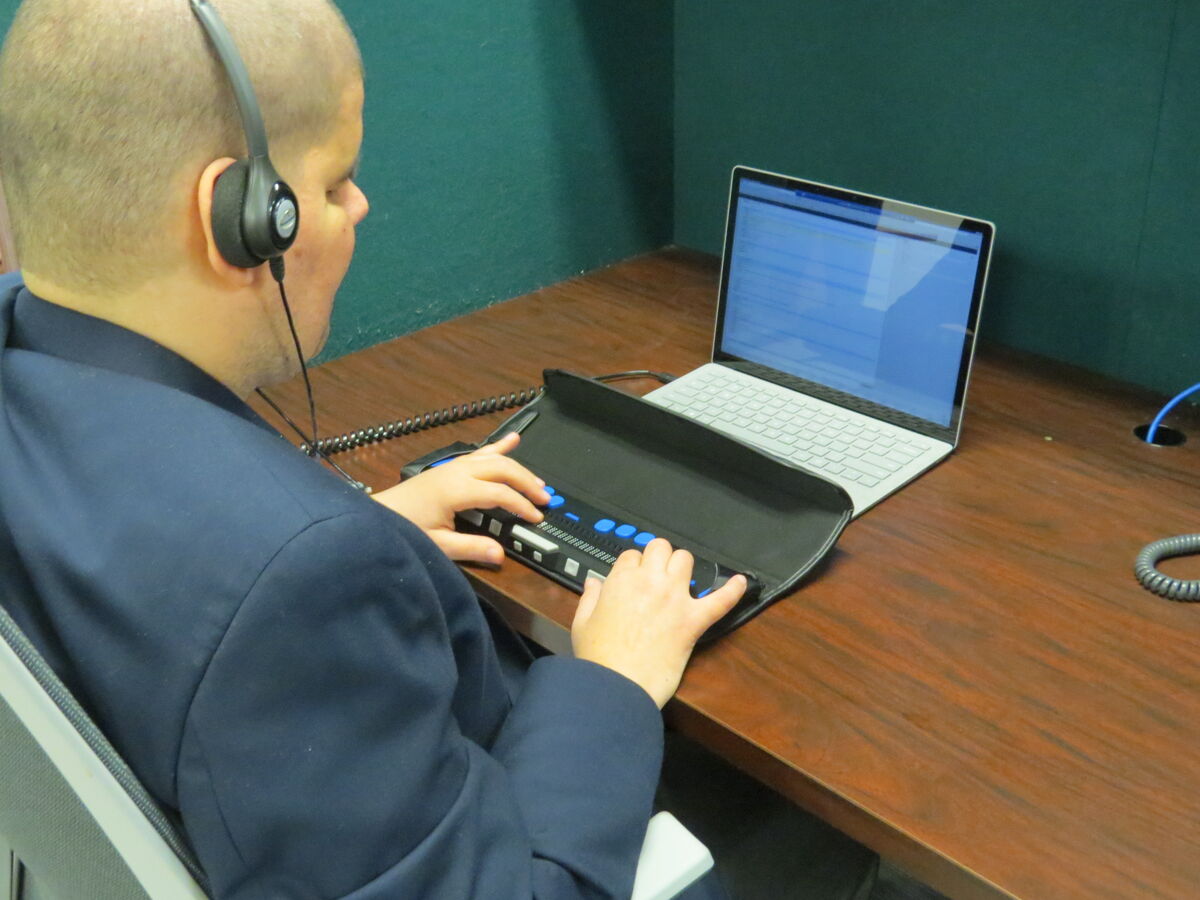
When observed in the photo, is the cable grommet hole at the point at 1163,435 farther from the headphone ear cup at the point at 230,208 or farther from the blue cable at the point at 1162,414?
the headphone ear cup at the point at 230,208

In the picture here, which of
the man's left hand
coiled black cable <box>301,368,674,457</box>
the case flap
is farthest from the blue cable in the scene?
the man's left hand

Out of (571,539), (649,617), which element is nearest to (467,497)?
(571,539)

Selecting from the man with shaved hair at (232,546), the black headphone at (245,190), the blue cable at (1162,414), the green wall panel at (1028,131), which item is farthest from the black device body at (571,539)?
the green wall panel at (1028,131)

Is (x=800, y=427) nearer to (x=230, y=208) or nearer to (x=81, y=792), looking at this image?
(x=230, y=208)

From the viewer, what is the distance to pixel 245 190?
2.15 feet

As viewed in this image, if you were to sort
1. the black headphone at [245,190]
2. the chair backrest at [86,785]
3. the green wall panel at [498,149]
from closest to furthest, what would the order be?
the chair backrest at [86,785], the black headphone at [245,190], the green wall panel at [498,149]

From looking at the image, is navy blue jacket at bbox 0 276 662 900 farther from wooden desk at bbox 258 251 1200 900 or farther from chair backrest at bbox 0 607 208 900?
wooden desk at bbox 258 251 1200 900

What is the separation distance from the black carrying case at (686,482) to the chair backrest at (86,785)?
445 mm

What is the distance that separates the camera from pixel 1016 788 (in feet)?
2.40

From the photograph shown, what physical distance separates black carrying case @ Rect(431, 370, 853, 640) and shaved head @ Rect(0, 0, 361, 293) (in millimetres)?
473

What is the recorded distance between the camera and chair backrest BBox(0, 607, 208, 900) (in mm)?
545

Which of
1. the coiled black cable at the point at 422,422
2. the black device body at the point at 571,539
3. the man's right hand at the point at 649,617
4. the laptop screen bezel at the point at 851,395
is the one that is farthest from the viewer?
the coiled black cable at the point at 422,422

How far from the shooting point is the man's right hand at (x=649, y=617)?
83 cm

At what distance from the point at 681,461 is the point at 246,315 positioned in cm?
46
